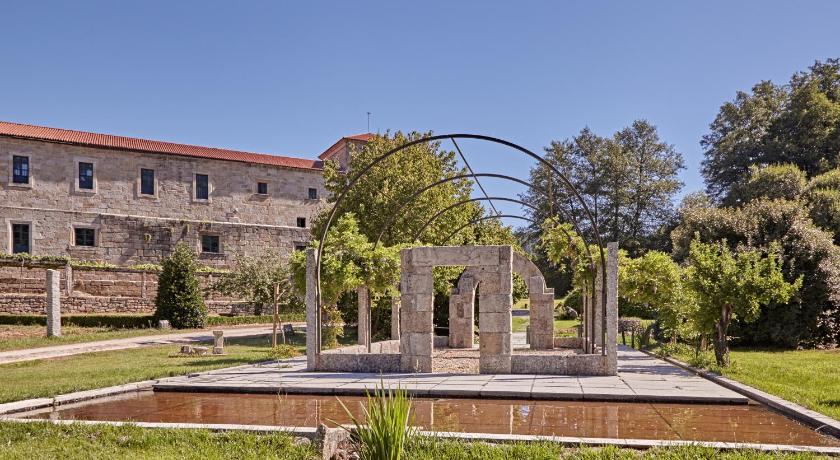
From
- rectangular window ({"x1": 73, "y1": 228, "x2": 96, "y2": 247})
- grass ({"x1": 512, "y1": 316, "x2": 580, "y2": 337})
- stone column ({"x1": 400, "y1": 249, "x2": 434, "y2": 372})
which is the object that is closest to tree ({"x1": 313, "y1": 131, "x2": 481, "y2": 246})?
grass ({"x1": 512, "y1": 316, "x2": 580, "y2": 337})

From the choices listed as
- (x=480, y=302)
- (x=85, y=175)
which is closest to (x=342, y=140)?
(x=85, y=175)

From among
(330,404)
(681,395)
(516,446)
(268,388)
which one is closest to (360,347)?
(268,388)

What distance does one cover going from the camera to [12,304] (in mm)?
28094

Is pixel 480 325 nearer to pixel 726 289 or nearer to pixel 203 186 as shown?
pixel 726 289

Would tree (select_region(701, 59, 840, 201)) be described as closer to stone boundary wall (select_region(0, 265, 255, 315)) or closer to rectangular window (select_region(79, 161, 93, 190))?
stone boundary wall (select_region(0, 265, 255, 315))

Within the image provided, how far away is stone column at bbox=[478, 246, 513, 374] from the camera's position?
1117 cm

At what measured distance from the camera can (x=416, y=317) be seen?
11.5 metres

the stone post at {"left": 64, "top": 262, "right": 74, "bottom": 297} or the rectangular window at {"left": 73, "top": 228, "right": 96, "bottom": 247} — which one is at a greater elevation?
the rectangular window at {"left": 73, "top": 228, "right": 96, "bottom": 247}

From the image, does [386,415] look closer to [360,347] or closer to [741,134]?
[360,347]

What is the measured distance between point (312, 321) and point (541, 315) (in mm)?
8537

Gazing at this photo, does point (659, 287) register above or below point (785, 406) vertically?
above

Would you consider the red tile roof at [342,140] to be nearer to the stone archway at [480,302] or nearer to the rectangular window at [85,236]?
the rectangular window at [85,236]

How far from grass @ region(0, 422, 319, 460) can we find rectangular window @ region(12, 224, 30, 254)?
32.0 m

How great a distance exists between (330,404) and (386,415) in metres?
3.90
